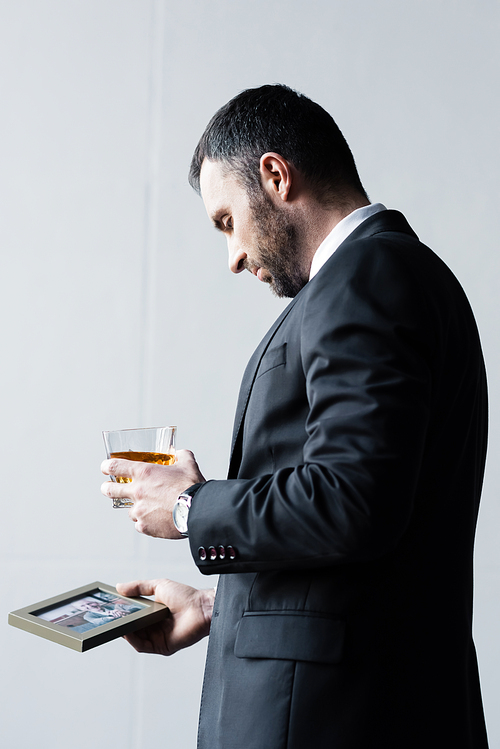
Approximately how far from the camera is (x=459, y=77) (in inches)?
89.4

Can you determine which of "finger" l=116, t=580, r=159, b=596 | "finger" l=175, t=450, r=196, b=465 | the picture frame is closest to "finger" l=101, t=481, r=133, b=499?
"finger" l=175, t=450, r=196, b=465

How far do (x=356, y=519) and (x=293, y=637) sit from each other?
0.66ft

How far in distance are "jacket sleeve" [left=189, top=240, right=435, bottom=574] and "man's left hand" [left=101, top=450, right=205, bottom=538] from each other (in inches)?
4.3

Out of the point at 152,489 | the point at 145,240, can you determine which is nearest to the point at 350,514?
the point at 152,489

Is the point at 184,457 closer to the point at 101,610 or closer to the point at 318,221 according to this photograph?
the point at 101,610

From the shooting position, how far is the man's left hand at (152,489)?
3.05 feet

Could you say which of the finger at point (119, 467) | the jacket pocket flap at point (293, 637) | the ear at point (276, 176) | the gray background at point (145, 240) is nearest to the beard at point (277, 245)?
the ear at point (276, 176)

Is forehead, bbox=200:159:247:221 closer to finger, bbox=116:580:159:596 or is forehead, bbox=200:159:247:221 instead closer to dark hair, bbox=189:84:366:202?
dark hair, bbox=189:84:366:202

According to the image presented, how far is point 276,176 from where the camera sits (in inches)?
44.0

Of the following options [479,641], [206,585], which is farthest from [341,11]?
[479,641]

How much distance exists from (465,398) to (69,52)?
1.95 metres

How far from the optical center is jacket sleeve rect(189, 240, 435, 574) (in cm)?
74

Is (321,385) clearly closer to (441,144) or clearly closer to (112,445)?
(112,445)

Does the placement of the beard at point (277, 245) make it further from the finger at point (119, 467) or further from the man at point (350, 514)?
the finger at point (119, 467)
